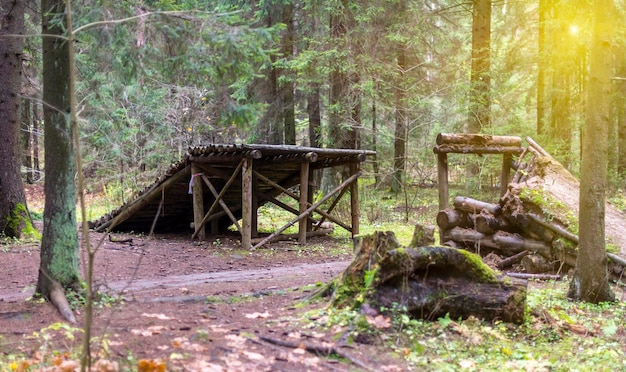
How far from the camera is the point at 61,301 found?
5492mm

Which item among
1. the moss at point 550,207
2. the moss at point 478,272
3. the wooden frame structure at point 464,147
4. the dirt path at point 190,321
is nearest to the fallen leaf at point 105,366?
the dirt path at point 190,321

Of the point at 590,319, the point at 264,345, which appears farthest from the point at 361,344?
the point at 590,319

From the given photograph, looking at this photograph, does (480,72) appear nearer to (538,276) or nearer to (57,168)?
(538,276)

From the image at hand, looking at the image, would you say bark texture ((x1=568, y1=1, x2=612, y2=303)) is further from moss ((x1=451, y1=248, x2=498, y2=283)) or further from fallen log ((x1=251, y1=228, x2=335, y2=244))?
fallen log ((x1=251, y1=228, x2=335, y2=244))

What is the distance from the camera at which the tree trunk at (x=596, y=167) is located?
22.3 feet

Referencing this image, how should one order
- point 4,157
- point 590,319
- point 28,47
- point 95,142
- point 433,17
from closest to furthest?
point 590,319, point 4,157, point 28,47, point 433,17, point 95,142

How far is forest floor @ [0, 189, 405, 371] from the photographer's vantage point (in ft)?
13.5

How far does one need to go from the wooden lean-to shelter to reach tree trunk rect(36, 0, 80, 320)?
5766 mm

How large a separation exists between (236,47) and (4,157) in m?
7.26

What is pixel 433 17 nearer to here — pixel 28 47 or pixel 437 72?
pixel 437 72

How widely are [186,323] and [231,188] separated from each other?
32.1 feet

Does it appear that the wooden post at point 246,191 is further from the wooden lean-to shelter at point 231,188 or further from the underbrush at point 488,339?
the underbrush at point 488,339

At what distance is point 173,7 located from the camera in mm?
6395

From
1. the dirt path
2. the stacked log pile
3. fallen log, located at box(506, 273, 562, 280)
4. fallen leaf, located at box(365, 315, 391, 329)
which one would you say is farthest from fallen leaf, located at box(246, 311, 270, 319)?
the stacked log pile
